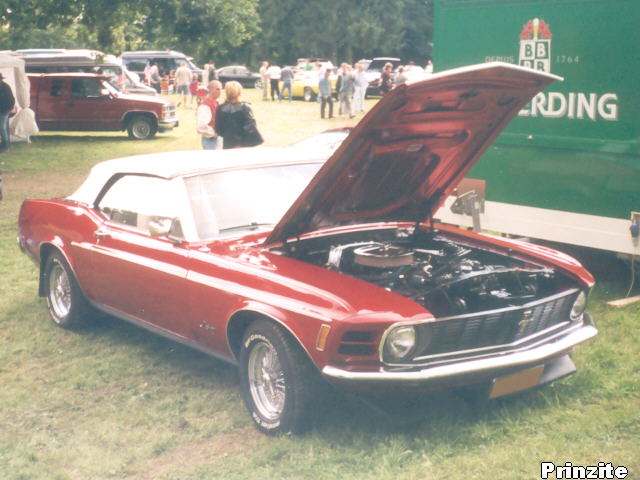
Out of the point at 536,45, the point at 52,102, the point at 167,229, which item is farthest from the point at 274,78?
the point at 167,229

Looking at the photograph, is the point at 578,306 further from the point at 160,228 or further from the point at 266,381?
the point at 160,228

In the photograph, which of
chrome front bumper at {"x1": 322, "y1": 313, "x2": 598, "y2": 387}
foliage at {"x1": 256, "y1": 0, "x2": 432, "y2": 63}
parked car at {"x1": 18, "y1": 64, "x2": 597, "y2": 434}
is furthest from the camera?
foliage at {"x1": 256, "y1": 0, "x2": 432, "y2": 63}

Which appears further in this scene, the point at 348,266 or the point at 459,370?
the point at 348,266

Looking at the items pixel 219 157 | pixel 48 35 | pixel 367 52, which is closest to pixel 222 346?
pixel 219 157

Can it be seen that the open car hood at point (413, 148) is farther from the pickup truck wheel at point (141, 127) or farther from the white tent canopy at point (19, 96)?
the pickup truck wheel at point (141, 127)

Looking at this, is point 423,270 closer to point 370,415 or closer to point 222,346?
point 370,415

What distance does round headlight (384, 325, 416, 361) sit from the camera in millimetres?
4289

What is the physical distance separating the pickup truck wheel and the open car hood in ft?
63.5

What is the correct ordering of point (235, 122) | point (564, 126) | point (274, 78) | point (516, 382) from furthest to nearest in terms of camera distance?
point (274, 78)
point (235, 122)
point (564, 126)
point (516, 382)

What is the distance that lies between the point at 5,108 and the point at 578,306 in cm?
1740

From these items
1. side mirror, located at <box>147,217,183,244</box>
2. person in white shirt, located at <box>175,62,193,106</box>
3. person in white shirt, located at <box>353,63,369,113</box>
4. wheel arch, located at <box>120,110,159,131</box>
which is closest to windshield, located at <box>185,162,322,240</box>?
side mirror, located at <box>147,217,183,244</box>

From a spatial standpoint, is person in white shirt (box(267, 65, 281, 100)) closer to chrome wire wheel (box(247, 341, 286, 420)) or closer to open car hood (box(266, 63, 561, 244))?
open car hood (box(266, 63, 561, 244))

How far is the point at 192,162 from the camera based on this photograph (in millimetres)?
5891

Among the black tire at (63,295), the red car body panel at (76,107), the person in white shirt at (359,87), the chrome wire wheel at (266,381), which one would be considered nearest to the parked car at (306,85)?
the person in white shirt at (359,87)
